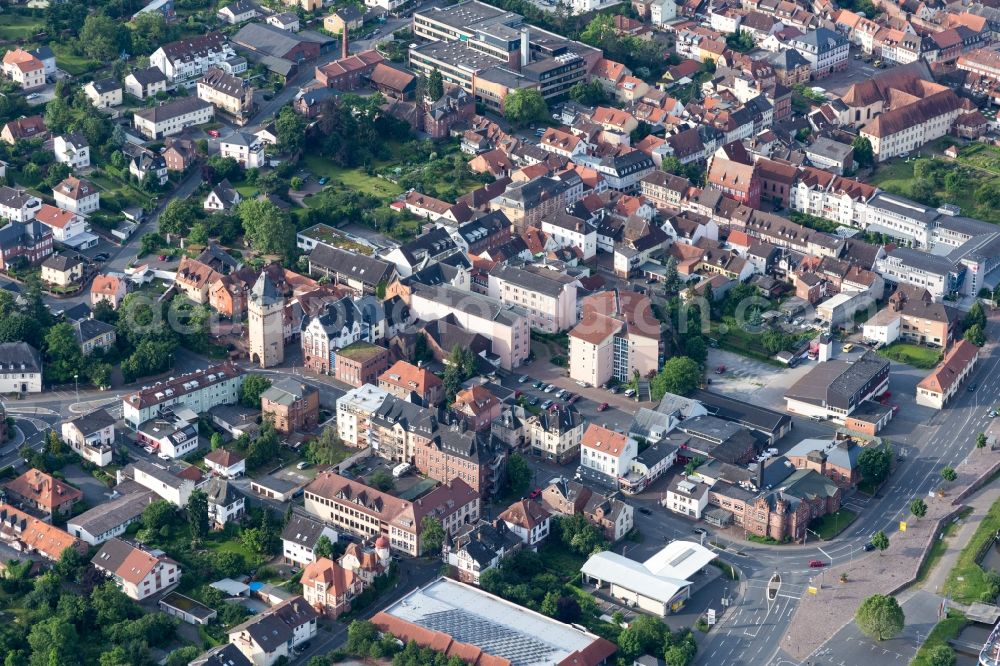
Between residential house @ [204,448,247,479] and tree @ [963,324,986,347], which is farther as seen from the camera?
tree @ [963,324,986,347]

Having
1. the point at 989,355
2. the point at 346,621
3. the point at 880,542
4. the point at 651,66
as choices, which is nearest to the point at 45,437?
the point at 346,621

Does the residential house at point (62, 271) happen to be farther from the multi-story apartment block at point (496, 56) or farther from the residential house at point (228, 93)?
the multi-story apartment block at point (496, 56)

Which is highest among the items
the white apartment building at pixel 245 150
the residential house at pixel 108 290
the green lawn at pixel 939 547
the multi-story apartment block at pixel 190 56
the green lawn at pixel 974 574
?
the multi-story apartment block at pixel 190 56

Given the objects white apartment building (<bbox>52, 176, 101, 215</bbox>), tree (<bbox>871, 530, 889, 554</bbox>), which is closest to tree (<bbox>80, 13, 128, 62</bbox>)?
white apartment building (<bbox>52, 176, 101, 215</bbox>)

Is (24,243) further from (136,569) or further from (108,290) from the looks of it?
(136,569)

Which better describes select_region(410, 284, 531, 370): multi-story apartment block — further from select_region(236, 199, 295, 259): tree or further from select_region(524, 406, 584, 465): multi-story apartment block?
select_region(236, 199, 295, 259): tree

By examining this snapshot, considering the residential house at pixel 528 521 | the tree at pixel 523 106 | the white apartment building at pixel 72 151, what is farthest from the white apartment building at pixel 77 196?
the residential house at pixel 528 521
